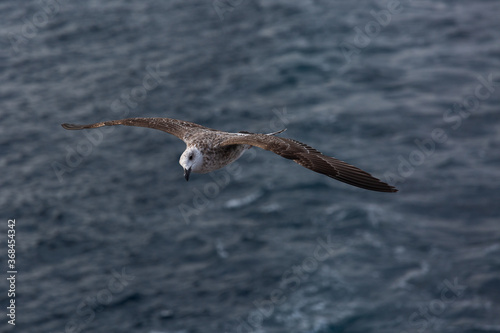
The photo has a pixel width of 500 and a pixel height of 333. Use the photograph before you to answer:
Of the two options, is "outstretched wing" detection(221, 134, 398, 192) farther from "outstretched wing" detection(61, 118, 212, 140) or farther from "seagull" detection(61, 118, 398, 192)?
"outstretched wing" detection(61, 118, 212, 140)

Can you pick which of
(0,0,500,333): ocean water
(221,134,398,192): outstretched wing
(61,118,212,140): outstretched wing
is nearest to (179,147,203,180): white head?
(221,134,398,192): outstretched wing

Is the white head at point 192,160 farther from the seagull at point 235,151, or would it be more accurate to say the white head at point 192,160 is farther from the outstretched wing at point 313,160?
the outstretched wing at point 313,160

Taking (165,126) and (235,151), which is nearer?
(235,151)

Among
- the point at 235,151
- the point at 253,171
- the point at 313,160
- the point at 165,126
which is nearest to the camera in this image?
the point at 313,160

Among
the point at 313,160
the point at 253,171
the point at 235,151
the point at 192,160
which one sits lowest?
the point at 253,171

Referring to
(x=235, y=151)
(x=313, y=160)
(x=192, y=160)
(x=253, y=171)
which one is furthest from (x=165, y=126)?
(x=253, y=171)

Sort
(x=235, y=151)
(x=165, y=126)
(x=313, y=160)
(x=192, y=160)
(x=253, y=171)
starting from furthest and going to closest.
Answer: (x=253, y=171) → (x=165, y=126) → (x=235, y=151) → (x=192, y=160) → (x=313, y=160)

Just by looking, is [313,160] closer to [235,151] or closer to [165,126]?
[235,151]
